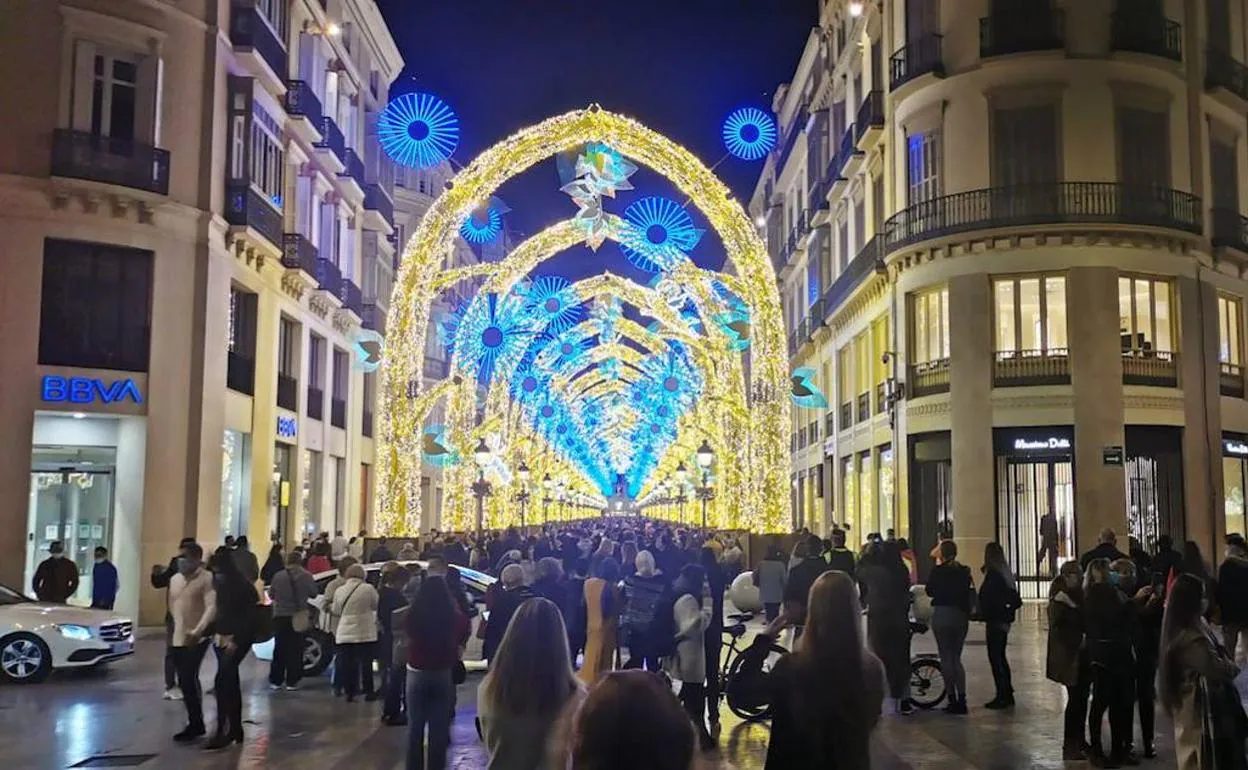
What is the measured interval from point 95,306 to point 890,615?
1737cm

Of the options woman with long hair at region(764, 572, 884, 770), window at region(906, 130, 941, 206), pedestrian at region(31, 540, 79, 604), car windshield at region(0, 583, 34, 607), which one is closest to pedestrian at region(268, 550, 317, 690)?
car windshield at region(0, 583, 34, 607)

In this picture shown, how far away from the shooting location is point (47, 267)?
23.2 metres

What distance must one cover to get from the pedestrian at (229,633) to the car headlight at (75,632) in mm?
5626

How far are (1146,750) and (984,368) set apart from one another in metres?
18.4

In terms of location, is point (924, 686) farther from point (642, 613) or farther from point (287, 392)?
point (287, 392)

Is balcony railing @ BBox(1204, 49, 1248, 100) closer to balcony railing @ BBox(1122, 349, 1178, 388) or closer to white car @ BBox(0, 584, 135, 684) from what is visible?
balcony railing @ BBox(1122, 349, 1178, 388)

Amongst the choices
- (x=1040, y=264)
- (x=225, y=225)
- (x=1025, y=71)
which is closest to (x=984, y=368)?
(x=1040, y=264)

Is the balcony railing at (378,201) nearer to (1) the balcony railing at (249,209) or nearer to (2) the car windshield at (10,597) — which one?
(1) the balcony railing at (249,209)

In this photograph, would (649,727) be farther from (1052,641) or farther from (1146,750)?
(1146,750)

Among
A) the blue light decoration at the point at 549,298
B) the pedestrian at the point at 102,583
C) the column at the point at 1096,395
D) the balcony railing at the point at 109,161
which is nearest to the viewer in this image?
the pedestrian at the point at 102,583

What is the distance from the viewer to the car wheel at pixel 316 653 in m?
16.8

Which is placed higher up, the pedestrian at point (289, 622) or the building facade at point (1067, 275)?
the building facade at point (1067, 275)

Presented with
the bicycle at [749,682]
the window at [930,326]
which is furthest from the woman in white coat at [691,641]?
the window at [930,326]

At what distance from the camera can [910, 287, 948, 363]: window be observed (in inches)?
A: 1201
